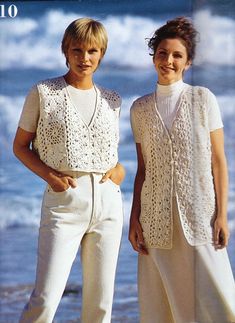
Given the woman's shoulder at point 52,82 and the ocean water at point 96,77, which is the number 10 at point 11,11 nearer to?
the ocean water at point 96,77

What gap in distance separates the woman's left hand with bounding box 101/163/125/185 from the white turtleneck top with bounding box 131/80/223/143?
0.28m

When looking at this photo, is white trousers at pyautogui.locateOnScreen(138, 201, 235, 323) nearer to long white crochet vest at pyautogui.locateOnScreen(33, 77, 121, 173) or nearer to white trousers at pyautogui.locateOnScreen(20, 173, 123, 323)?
white trousers at pyautogui.locateOnScreen(20, 173, 123, 323)

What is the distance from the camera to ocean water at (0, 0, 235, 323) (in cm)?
382

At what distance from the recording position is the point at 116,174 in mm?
3668

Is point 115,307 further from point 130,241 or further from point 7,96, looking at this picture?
point 7,96

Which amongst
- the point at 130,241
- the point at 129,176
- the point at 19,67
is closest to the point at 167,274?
the point at 130,241

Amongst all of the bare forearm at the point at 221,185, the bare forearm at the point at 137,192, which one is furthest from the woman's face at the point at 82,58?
the bare forearm at the point at 221,185

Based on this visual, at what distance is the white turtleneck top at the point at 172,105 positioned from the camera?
368 cm

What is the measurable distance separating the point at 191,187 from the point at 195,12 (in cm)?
81

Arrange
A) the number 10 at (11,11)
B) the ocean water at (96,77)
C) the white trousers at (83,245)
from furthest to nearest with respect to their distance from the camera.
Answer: the number 10 at (11,11) → the ocean water at (96,77) → the white trousers at (83,245)

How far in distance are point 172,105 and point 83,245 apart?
2.41ft

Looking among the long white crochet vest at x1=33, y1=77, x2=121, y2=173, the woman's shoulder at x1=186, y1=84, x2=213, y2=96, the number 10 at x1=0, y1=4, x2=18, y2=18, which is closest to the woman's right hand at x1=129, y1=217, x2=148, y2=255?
the long white crochet vest at x1=33, y1=77, x2=121, y2=173

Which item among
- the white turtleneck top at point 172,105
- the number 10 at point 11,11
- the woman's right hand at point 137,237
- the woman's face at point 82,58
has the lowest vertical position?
the woman's right hand at point 137,237

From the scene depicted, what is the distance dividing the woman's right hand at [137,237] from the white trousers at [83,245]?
14cm
